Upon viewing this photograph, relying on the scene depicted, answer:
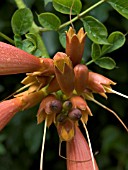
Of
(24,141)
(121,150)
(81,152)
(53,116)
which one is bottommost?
(121,150)

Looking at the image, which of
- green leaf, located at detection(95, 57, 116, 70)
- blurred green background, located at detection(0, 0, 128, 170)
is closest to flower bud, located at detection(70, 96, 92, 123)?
green leaf, located at detection(95, 57, 116, 70)

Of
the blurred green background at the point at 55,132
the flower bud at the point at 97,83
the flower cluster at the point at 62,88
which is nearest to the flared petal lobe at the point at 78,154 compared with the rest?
the flower cluster at the point at 62,88

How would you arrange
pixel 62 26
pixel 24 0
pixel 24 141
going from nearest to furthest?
pixel 62 26
pixel 24 0
pixel 24 141

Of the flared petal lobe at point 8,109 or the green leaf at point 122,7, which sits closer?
the flared petal lobe at point 8,109

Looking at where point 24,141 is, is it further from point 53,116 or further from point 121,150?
point 53,116

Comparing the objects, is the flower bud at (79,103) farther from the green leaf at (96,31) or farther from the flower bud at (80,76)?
the green leaf at (96,31)

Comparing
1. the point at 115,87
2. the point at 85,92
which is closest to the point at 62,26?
the point at 85,92

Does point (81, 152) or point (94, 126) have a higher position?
point (81, 152)
